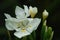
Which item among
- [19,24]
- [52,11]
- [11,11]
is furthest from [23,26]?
[52,11]

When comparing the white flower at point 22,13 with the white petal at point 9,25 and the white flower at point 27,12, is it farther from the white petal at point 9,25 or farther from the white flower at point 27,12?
the white petal at point 9,25

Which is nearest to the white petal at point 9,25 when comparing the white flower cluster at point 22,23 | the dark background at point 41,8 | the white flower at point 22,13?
the white flower cluster at point 22,23

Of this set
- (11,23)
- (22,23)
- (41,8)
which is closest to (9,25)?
(11,23)

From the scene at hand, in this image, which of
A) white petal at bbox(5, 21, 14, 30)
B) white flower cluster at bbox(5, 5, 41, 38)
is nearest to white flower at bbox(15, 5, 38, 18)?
white flower cluster at bbox(5, 5, 41, 38)

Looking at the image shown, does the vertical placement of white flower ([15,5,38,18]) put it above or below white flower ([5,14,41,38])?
above

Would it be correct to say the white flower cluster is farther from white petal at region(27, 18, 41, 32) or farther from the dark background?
the dark background

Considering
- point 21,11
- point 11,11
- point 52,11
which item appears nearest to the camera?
point 21,11

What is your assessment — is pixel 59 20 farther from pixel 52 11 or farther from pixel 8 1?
pixel 8 1

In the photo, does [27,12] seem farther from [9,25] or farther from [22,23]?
[9,25]
